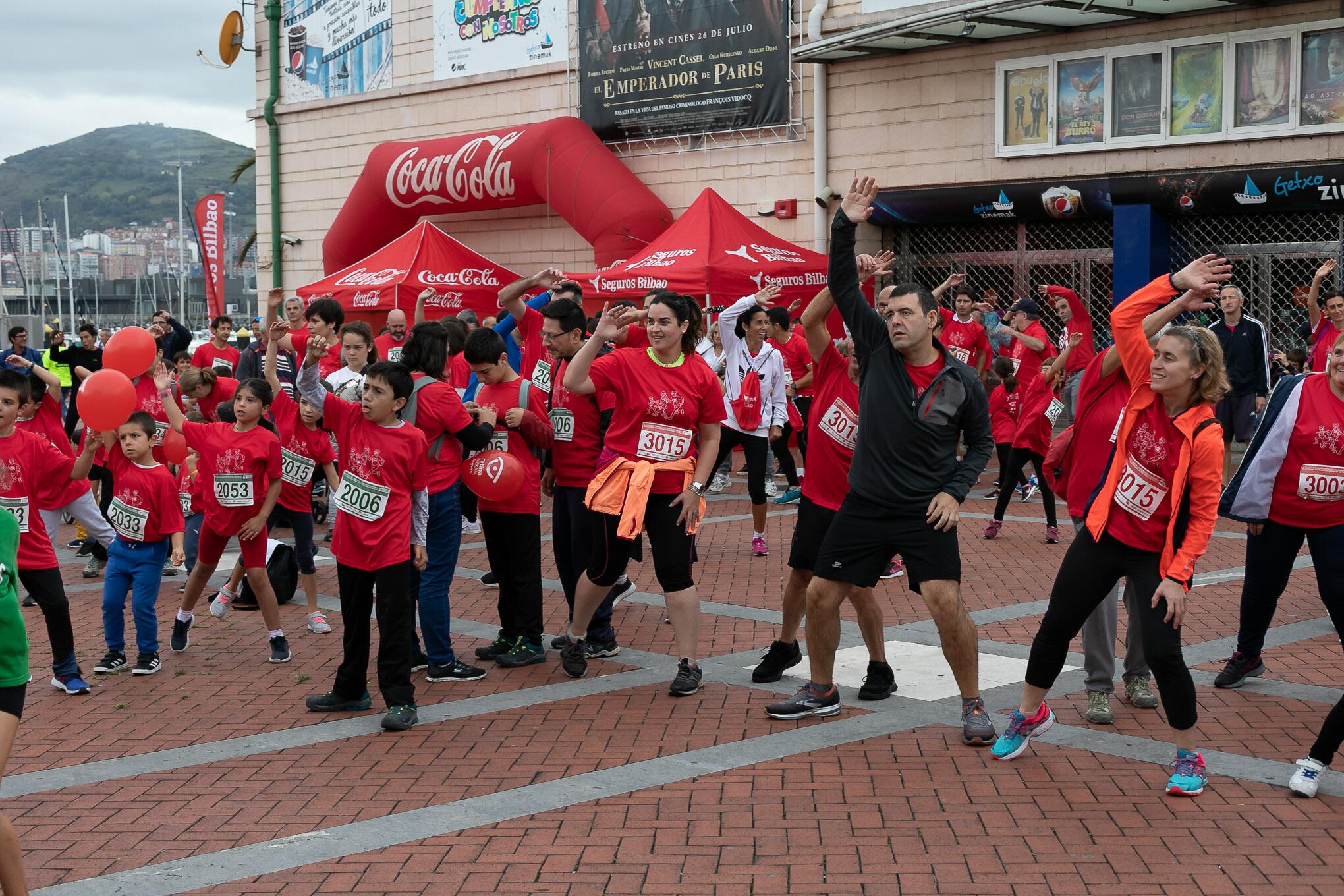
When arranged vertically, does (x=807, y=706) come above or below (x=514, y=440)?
below

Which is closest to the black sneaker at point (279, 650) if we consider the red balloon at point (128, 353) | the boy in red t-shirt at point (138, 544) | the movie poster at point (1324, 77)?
the boy in red t-shirt at point (138, 544)

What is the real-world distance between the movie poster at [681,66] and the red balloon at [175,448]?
11.9 meters

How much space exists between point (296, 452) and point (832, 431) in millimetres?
3730

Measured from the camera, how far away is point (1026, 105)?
17141 mm

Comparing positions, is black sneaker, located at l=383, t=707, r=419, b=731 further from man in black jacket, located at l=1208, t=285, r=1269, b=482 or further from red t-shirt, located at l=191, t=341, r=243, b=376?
man in black jacket, located at l=1208, t=285, r=1269, b=482

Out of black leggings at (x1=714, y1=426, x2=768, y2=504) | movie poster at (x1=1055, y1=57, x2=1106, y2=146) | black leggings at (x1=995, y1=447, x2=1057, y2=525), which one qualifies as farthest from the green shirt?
movie poster at (x1=1055, y1=57, x2=1106, y2=146)

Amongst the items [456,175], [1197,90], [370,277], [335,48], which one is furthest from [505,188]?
[1197,90]

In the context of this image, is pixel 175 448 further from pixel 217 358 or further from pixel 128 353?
pixel 217 358

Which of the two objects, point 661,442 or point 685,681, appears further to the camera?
point 661,442

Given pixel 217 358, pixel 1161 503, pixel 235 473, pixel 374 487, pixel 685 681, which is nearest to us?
pixel 1161 503

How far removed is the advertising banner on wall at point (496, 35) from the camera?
2155cm

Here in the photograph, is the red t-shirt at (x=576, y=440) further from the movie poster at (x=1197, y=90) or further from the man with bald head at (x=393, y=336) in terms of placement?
the movie poster at (x=1197, y=90)

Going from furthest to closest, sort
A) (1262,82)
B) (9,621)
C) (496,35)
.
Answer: (496,35) → (1262,82) → (9,621)

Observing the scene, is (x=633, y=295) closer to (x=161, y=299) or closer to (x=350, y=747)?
(x=350, y=747)
